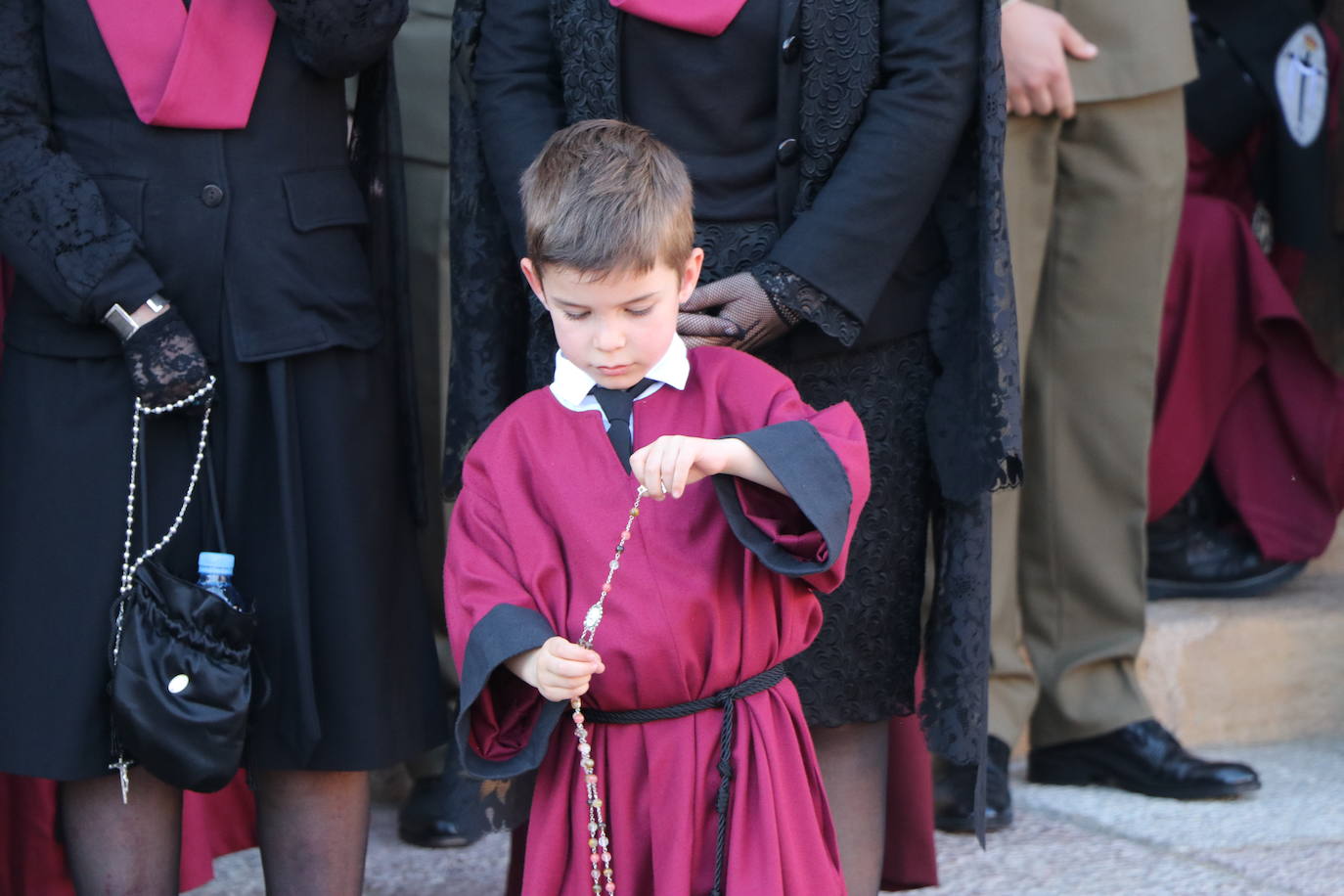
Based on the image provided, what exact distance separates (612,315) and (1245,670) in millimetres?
2442

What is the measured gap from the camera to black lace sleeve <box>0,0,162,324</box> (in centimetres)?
225

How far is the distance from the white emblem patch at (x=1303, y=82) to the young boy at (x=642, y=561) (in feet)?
7.97

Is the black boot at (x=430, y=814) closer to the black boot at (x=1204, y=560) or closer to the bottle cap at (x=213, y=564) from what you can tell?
the bottle cap at (x=213, y=564)

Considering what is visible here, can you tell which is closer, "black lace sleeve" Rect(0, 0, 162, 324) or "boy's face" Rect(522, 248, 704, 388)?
"boy's face" Rect(522, 248, 704, 388)

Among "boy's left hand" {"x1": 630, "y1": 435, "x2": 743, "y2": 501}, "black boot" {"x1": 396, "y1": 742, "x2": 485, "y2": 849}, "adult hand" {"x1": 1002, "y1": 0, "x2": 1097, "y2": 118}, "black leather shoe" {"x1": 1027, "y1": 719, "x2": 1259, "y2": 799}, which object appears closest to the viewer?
"boy's left hand" {"x1": 630, "y1": 435, "x2": 743, "y2": 501}

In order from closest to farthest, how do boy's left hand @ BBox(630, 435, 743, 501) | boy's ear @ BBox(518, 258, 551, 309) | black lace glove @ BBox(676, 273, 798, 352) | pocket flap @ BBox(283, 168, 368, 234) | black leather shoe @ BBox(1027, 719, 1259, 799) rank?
boy's left hand @ BBox(630, 435, 743, 501)
boy's ear @ BBox(518, 258, 551, 309)
black lace glove @ BBox(676, 273, 798, 352)
pocket flap @ BBox(283, 168, 368, 234)
black leather shoe @ BBox(1027, 719, 1259, 799)

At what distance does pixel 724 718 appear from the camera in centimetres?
202

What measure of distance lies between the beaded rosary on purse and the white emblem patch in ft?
8.62

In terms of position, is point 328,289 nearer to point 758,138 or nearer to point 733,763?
point 758,138

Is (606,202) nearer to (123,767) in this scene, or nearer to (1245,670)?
(123,767)

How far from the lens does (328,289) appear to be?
246 cm

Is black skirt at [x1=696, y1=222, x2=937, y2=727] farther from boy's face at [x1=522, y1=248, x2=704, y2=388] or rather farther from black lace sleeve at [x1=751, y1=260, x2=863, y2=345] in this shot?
boy's face at [x1=522, y1=248, x2=704, y2=388]

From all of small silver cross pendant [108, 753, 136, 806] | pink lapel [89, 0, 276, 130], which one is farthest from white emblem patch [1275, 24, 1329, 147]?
small silver cross pendant [108, 753, 136, 806]

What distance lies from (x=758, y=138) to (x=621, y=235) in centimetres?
47
